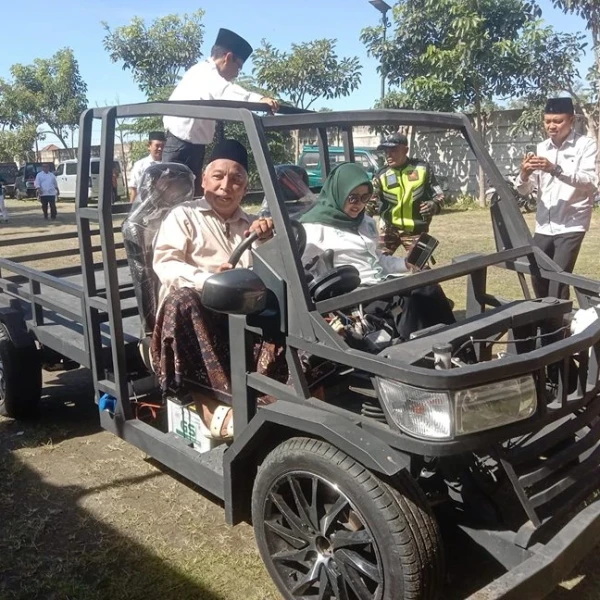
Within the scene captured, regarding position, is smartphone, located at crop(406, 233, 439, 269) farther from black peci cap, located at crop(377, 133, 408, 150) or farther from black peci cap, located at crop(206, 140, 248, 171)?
black peci cap, located at crop(377, 133, 408, 150)

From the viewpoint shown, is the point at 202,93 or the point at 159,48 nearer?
the point at 202,93

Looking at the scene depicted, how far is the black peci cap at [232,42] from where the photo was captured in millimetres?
4859

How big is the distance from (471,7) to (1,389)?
15097 millimetres

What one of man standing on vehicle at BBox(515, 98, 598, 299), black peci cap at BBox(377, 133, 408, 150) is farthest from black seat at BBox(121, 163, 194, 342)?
black peci cap at BBox(377, 133, 408, 150)

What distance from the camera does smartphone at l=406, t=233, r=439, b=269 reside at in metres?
3.45

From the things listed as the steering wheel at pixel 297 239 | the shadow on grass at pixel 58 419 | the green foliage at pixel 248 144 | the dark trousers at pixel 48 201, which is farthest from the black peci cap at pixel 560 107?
the dark trousers at pixel 48 201

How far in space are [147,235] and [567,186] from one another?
3.24m

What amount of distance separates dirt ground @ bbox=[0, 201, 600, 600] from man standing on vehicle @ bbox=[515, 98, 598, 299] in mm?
2787

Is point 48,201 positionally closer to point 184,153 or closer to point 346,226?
point 184,153

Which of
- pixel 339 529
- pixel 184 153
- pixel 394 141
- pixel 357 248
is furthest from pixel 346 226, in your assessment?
pixel 394 141

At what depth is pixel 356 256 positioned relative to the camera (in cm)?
346

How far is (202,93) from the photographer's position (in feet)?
15.6

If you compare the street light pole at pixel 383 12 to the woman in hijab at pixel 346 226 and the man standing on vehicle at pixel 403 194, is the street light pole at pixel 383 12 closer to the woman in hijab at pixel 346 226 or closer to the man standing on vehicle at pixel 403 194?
the man standing on vehicle at pixel 403 194

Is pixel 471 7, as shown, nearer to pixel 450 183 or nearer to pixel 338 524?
pixel 450 183
